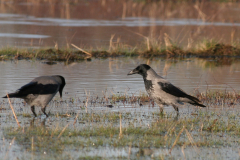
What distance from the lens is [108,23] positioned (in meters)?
30.9

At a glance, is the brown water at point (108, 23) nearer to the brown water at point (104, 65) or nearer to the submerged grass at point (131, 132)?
the brown water at point (104, 65)

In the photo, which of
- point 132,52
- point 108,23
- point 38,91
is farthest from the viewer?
point 108,23

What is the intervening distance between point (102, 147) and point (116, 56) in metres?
11.8

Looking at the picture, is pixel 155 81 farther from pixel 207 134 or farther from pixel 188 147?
pixel 188 147

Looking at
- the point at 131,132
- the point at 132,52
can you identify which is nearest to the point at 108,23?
the point at 132,52

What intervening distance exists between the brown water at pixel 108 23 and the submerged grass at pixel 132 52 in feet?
1.35

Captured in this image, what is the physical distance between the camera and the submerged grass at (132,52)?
56.6 ft

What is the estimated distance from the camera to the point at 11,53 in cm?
1738

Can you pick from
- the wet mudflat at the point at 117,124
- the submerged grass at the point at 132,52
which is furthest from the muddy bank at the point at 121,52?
the wet mudflat at the point at 117,124

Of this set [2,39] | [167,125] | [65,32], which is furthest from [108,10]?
[167,125]

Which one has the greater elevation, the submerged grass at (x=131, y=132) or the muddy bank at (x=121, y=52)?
the submerged grass at (x=131, y=132)

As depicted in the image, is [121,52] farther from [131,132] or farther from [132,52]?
[131,132]

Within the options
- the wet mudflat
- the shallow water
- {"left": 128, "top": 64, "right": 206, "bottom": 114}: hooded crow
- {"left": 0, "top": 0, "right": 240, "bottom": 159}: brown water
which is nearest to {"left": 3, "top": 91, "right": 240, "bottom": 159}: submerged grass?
the wet mudflat

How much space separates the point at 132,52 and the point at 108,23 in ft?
41.9
